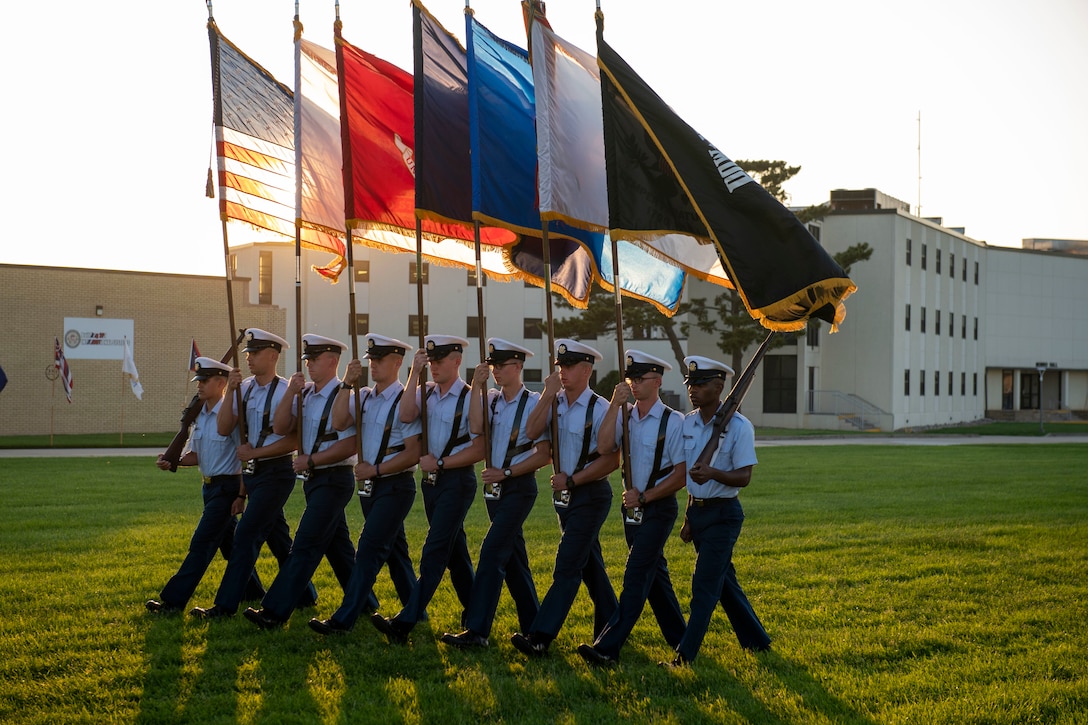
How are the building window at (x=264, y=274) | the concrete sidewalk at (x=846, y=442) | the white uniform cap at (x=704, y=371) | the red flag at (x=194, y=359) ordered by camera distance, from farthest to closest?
the building window at (x=264, y=274) → the concrete sidewalk at (x=846, y=442) → the red flag at (x=194, y=359) → the white uniform cap at (x=704, y=371)

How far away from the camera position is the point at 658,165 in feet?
28.7

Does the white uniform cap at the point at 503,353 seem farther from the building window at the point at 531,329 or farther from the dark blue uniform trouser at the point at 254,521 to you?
the building window at the point at 531,329

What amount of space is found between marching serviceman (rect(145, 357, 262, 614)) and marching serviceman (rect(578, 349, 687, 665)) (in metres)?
3.33

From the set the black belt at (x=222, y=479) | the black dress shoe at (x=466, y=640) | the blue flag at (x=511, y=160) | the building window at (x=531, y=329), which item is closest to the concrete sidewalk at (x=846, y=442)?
the building window at (x=531, y=329)

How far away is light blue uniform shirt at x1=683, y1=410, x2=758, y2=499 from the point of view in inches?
301

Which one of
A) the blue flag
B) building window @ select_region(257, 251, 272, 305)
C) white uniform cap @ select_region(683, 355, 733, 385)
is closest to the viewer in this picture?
white uniform cap @ select_region(683, 355, 733, 385)

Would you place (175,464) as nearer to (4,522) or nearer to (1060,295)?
(4,522)

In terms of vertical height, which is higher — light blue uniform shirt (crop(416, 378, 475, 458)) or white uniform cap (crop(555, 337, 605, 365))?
white uniform cap (crop(555, 337, 605, 365))

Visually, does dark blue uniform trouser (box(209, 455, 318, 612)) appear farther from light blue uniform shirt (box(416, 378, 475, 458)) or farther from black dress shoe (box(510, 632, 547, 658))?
black dress shoe (box(510, 632, 547, 658))

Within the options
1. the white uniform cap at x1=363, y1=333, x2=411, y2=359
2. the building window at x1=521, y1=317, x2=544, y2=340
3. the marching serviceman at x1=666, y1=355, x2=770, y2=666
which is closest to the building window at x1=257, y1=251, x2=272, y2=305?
the building window at x1=521, y1=317, x2=544, y2=340

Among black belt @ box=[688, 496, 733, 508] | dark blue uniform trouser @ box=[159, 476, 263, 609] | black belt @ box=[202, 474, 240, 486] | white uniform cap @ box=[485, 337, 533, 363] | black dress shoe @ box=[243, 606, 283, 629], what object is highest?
white uniform cap @ box=[485, 337, 533, 363]

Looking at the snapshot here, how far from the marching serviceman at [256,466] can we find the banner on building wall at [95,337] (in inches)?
1503

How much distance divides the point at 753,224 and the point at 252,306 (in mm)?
42006

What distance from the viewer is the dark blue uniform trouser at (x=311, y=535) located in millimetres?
8531
